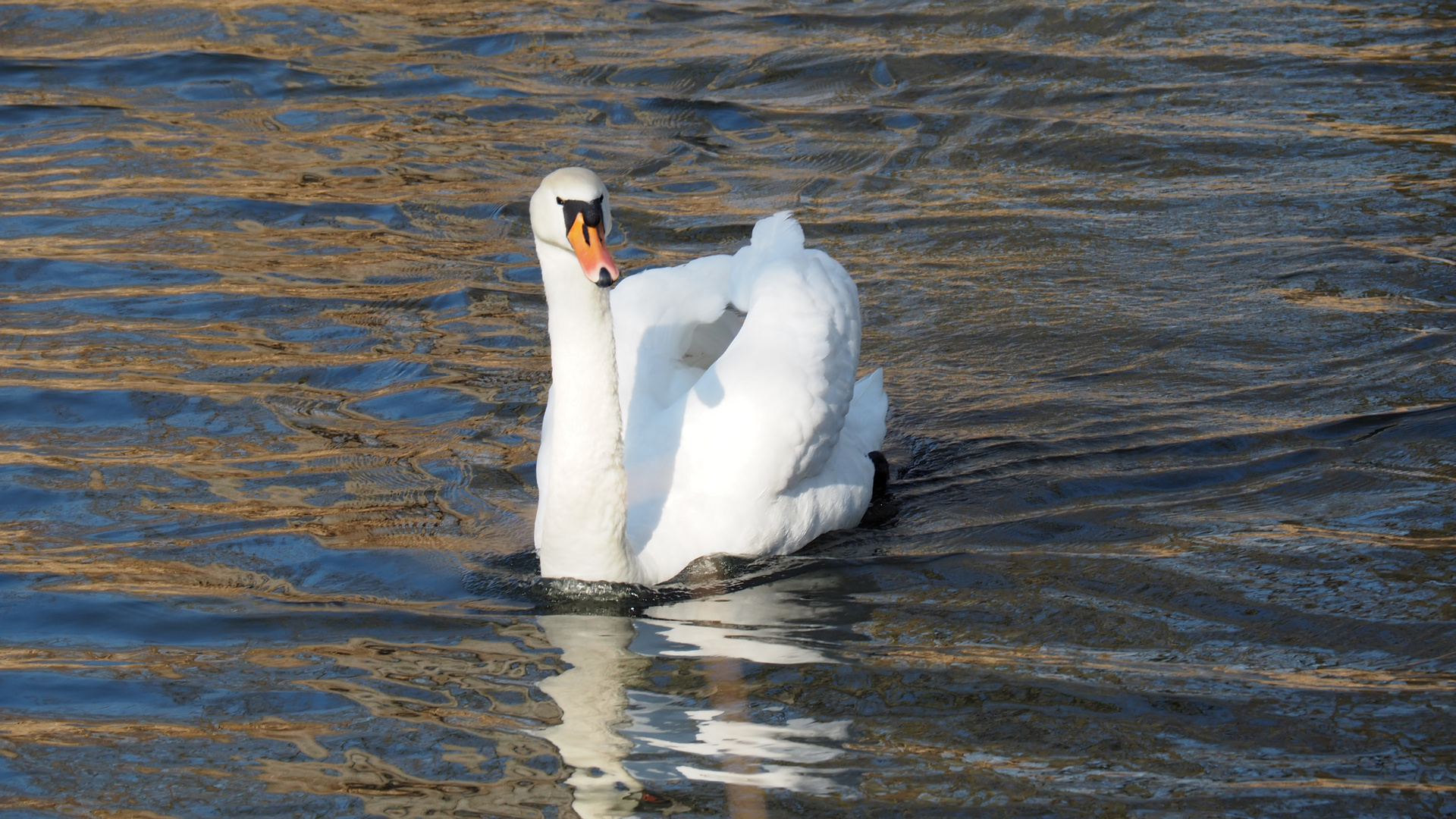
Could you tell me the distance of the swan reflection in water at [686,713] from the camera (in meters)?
3.88

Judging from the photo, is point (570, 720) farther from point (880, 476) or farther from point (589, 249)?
point (880, 476)

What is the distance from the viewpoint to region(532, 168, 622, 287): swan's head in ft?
14.6

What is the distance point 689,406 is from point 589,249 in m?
0.99

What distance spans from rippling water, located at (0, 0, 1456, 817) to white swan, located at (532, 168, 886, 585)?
21cm

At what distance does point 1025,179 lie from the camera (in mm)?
9312

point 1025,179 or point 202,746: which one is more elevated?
point 1025,179

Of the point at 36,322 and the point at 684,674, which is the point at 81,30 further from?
the point at 684,674

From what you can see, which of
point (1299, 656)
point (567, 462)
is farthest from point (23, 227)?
point (1299, 656)

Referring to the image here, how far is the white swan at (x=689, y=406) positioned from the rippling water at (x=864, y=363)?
21 centimetres

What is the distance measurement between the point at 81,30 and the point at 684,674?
10.1 m

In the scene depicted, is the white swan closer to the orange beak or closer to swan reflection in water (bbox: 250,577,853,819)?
the orange beak

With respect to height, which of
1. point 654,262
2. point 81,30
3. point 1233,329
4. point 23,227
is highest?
point 81,30

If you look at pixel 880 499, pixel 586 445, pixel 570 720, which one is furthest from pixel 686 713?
pixel 880 499

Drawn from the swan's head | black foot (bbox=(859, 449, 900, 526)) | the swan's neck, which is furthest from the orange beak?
black foot (bbox=(859, 449, 900, 526))
